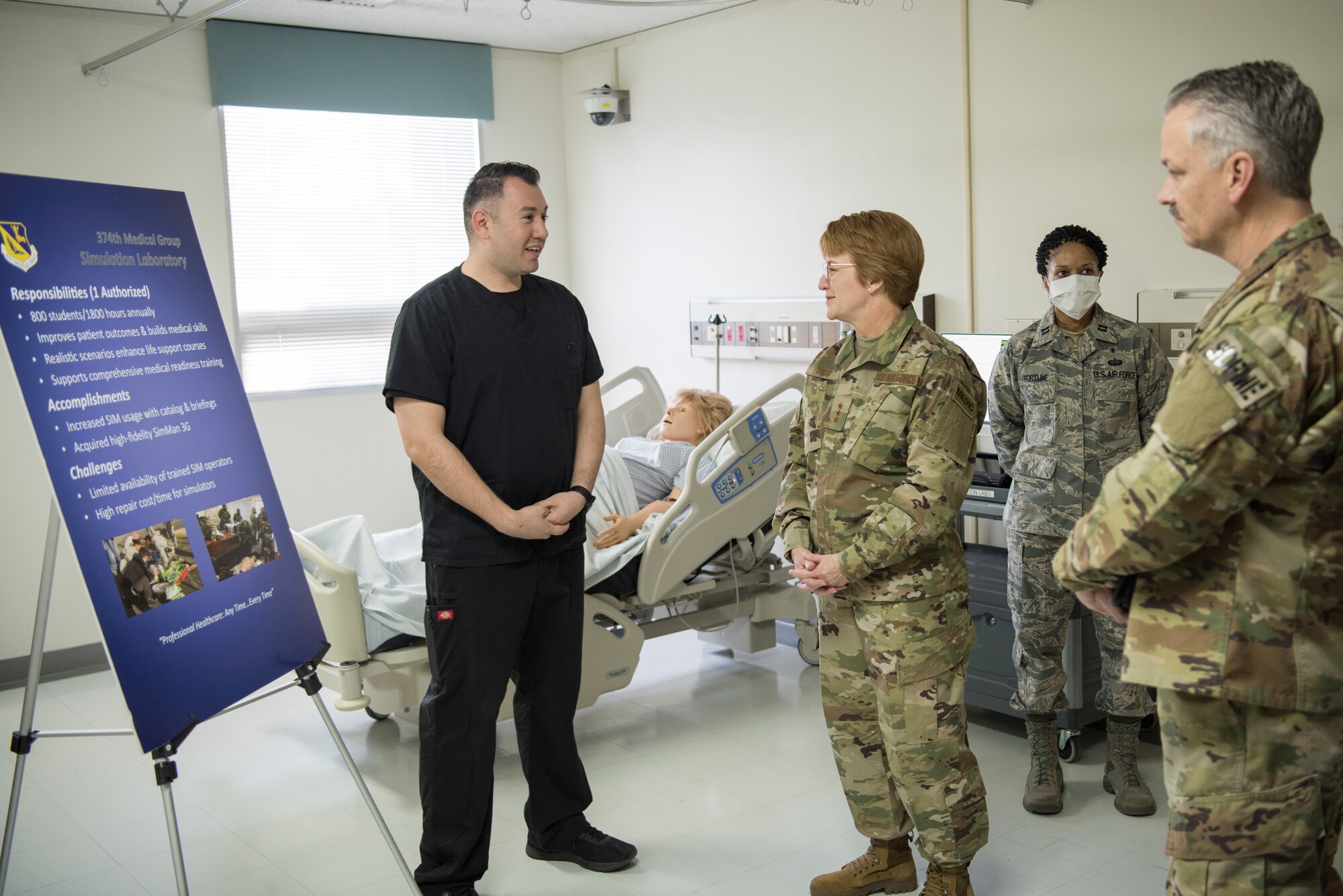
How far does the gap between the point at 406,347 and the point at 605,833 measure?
145 centimetres

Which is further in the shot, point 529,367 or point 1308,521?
point 529,367

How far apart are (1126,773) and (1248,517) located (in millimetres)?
2035

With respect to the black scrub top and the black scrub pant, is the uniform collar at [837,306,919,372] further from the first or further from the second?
the black scrub pant

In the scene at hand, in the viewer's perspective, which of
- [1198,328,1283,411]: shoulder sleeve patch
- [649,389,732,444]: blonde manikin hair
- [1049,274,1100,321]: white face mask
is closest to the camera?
[1198,328,1283,411]: shoulder sleeve patch

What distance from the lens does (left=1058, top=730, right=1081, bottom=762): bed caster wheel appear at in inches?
143

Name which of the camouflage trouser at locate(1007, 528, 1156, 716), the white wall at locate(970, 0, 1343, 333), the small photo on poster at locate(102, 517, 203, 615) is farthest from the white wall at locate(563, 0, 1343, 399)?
the small photo on poster at locate(102, 517, 203, 615)

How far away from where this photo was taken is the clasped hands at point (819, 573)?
2.43 metres

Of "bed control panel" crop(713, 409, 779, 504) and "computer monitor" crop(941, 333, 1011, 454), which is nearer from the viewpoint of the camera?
"bed control panel" crop(713, 409, 779, 504)

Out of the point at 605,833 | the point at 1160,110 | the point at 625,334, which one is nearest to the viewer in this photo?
the point at 605,833

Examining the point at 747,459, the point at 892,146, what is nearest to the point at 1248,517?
the point at 747,459

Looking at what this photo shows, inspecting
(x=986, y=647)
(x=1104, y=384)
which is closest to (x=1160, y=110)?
(x=1104, y=384)

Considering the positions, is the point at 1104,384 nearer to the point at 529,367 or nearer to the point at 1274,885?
the point at 529,367

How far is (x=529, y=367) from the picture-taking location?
9.08 ft

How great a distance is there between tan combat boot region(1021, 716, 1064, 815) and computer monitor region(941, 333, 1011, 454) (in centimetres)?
113
